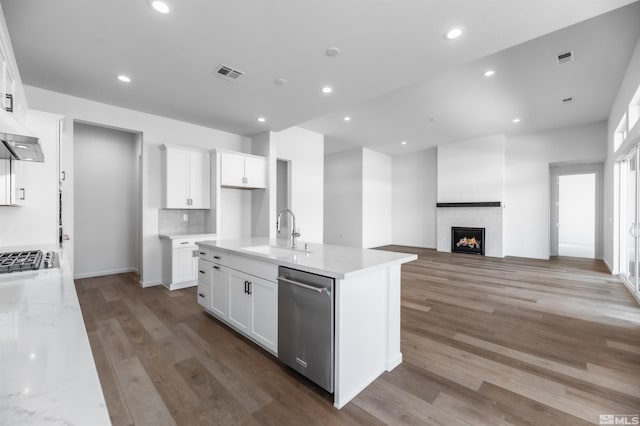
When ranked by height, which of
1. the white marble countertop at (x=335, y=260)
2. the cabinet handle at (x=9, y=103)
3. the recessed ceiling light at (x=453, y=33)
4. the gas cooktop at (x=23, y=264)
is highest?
the recessed ceiling light at (x=453, y=33)

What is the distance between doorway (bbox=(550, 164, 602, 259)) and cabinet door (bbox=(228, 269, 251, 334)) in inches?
310

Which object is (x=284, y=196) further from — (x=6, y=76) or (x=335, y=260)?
(x=6, y=76)

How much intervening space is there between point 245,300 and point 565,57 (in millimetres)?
4744

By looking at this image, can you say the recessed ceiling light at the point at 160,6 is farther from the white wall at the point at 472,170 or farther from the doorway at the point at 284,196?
the white wall at the point at 472,170

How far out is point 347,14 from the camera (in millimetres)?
2254

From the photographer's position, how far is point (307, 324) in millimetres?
1905

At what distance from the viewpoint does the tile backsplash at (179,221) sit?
15.4ft

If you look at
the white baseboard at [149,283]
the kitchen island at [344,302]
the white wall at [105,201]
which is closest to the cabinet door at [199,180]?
the white wall at [105,201]

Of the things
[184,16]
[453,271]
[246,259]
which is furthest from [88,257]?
[453,271]

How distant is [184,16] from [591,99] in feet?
20.7

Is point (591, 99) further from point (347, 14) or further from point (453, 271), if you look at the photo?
point (347, 14)

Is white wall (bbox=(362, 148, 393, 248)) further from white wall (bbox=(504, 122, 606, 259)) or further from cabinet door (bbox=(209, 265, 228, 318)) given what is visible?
cabinet door (bbox=(209, 265, 228, 318))

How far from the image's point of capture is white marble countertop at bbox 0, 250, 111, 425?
0.51 m
